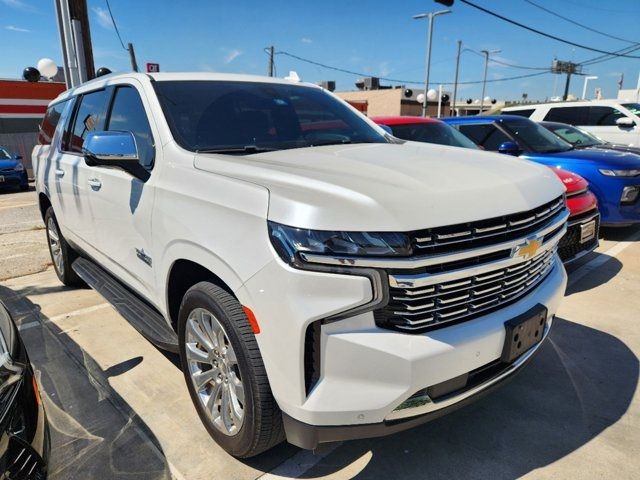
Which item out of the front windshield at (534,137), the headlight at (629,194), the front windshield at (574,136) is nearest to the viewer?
the headlight at (629,194)

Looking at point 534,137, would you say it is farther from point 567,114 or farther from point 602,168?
point 567,114

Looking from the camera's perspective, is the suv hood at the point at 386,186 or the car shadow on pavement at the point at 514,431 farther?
the car shadow on pavement at the point at 514,431

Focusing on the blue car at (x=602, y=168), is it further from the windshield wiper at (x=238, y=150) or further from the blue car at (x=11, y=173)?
the blue car at (x=11, y=173)

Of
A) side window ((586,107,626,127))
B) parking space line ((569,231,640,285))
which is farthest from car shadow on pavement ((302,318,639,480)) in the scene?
side window ((586,107,626,127))

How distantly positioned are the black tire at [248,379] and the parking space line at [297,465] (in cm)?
18

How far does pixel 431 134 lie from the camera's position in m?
6.46

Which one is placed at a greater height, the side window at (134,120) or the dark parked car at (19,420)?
the side window at (134,120)

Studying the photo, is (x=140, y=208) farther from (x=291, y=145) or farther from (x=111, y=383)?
(x=111, y=383)

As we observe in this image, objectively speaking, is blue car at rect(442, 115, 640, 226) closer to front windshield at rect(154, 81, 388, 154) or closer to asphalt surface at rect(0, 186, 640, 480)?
asphalt surface at rect(0, 186, 640, 480)

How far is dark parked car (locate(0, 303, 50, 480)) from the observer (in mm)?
1629

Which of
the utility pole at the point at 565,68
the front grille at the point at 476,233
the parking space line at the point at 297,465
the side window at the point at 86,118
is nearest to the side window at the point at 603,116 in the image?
the front grille at the point at 476,233

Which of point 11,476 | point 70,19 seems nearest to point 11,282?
point 11,476

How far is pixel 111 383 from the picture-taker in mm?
3012

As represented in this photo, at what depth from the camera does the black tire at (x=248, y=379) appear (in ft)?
6.31
